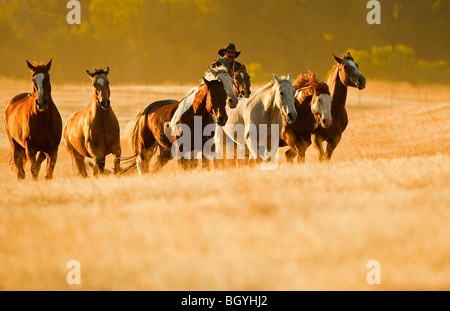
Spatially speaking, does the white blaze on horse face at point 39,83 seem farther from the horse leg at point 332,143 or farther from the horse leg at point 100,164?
the horse leg at point 332,143

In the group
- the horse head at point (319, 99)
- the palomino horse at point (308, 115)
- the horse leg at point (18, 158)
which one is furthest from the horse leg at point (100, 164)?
the horse head at point (319, 99)

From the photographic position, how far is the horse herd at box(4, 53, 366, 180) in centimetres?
1200

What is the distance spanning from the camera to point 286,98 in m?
11.9

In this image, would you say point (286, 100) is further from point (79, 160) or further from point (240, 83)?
point (79, 160)

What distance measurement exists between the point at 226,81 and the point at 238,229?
15.2 feet

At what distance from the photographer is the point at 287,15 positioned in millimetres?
76062

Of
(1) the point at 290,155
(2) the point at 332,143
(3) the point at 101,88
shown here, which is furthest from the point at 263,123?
(3) the point at 101,88

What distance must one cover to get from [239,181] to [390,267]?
4011 millimetres

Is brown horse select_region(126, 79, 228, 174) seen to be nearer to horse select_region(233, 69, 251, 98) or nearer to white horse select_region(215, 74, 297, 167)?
white horse select_region(215, 74, 297, 167)

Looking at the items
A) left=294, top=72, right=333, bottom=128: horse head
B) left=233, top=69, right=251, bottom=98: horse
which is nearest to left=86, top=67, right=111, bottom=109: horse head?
left=233, top=69, right=251, bottom=98: horse

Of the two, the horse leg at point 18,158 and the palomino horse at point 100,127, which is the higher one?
the palomino horse at point 100,127

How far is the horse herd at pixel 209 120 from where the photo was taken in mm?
12000

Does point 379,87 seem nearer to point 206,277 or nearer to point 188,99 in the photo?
point 188,99

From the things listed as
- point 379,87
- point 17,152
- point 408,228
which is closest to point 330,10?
point 379,87
